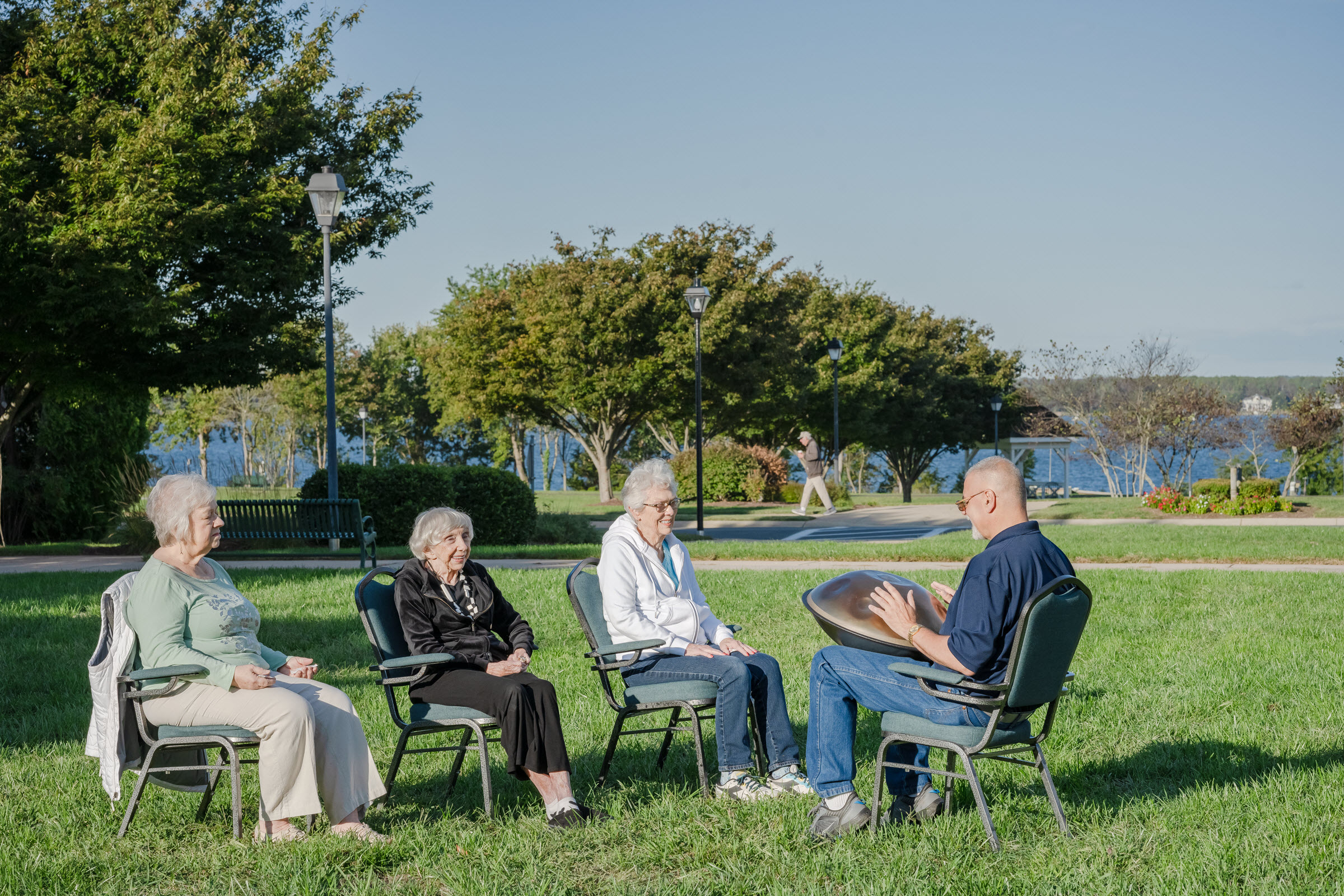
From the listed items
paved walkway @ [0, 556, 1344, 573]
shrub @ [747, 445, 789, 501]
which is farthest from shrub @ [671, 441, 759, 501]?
paved walkway @ [0, 556, 1344, 573]

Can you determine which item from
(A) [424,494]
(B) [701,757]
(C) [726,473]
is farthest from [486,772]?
(C) [726,473]

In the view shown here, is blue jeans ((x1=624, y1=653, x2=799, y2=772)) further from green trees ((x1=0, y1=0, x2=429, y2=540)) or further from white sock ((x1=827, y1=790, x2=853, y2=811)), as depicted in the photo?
green trees ((x1=0, y1=0, x2=429, y2=540))

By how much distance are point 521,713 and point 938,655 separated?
169 centimetres

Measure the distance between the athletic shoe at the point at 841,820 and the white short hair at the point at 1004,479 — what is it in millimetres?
1323

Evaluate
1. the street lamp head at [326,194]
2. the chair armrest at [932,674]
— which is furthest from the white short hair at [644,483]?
the street lamp head at [326,194]

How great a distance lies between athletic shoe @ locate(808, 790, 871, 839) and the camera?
422 centimetres

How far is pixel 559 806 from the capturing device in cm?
446

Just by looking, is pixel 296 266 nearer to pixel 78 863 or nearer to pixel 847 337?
pixel 78 863

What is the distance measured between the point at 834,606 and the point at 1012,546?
0.87 m

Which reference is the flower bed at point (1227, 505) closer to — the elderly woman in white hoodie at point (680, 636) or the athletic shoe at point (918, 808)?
the elderly woman in white hoodie at point (680, 636)

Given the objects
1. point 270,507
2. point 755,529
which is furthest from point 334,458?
point 755,529

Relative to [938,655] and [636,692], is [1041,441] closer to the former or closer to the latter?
[636,692]

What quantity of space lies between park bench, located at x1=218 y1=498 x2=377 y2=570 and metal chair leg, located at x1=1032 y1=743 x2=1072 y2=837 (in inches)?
415

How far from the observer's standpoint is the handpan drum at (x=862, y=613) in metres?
4.47
